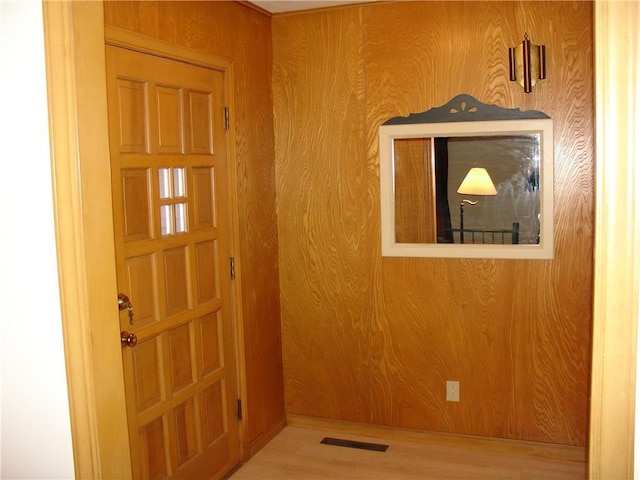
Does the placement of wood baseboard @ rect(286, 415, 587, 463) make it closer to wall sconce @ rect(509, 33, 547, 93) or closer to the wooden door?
the wooden door

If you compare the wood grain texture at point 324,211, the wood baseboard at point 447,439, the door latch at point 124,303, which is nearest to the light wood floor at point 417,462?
the wood baseboard at point 447,439

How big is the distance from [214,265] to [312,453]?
1190 mm

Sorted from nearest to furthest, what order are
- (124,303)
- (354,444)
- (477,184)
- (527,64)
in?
(124,303)
(527,64)
(477,184)
(354,444)

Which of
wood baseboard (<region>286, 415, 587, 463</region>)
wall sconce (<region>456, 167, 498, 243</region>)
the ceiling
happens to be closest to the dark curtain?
wall sconce (<region>456, 167, 498, 243</region>)

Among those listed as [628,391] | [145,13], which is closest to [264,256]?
[145,13]

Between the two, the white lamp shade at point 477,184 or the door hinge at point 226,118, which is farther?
the white lamp shade at point 477,184

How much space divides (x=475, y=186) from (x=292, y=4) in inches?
53.3

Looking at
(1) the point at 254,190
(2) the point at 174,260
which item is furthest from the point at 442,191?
(2) the point at 174,260

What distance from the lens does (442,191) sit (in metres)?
3.59

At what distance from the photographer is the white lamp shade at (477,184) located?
3.51 meters

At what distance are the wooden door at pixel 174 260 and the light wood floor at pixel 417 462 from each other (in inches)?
11.3

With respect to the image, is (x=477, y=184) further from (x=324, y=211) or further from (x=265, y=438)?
(x=265, y=438)

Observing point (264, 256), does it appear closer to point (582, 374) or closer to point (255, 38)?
point (255, 38)

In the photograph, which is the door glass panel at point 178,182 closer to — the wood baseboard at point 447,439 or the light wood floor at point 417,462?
the light wood floor at point 417,462
